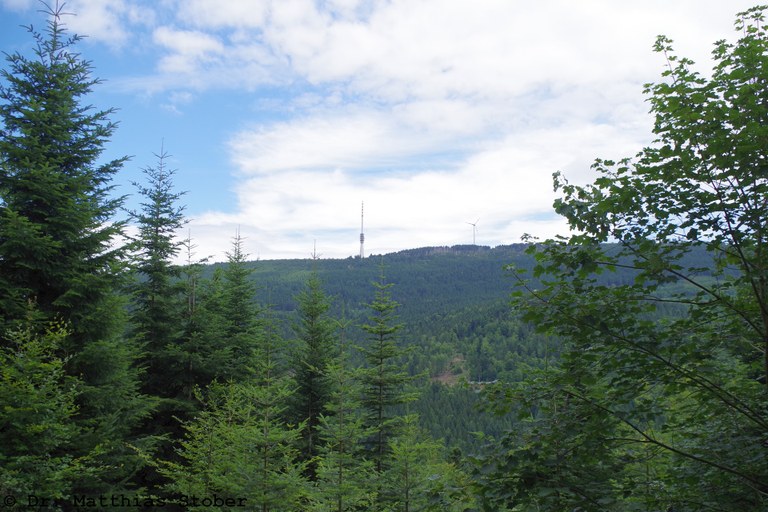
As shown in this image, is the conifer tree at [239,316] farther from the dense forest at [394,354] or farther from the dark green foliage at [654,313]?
the dark green foliage at [654,313]

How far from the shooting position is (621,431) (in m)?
4.68

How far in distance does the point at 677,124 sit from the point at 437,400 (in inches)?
4519

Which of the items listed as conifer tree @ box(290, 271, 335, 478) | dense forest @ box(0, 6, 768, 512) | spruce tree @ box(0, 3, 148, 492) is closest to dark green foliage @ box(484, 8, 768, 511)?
dense forest @ box(0, 6, 768, 512)

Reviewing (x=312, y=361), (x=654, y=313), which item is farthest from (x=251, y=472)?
(x=312, y=361)

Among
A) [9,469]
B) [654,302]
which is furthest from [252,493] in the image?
[654,302]

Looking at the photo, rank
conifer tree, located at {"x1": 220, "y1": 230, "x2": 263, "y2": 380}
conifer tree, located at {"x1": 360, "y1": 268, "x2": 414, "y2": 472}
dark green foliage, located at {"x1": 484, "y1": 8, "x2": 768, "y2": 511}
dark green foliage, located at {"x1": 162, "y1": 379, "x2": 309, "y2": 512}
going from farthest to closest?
conifer tree, located at {"x1": 220, "y1": 230, "x2": 263, "y2": 380}, conifer tree, located at {"x1": 360, "y1": 268, "x2": 414, "y2": 472}, dark green foliage, located at {"x1": 162, "y1": 379, "x2": 309, "y2": 512}, dark green foliage, located at {"x1": 484, "y1": 8, "x2": 768, "y2": 511}

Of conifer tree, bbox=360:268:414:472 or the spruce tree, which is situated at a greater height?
the spruce tree

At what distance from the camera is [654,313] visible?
161 inches

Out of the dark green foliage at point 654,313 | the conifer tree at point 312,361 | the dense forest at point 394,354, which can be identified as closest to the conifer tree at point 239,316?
the dense forest at point 394,354

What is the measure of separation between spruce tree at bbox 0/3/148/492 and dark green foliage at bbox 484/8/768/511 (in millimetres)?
10745

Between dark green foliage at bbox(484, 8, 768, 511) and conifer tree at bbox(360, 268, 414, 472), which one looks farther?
conifer tree at bbox(360, 268, 414, 472)

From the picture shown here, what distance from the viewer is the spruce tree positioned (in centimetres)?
1038

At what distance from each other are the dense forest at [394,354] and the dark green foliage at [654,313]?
2 cm

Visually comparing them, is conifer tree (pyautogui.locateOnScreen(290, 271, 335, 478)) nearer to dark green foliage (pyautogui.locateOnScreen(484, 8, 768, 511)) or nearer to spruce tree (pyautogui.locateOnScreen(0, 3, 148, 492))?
spruce tree (pyautogui.locateOnScreen(0, 3, 148, 492))
